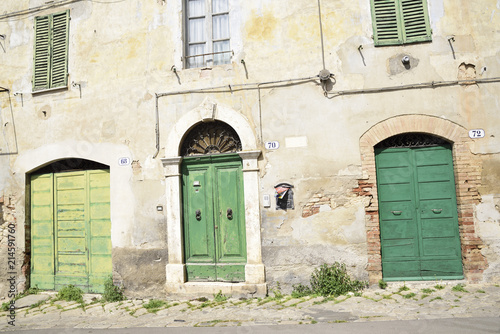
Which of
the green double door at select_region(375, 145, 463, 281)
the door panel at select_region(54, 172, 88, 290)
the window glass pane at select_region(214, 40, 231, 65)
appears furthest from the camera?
the door panel at select_region(54, 172, 88, 290)

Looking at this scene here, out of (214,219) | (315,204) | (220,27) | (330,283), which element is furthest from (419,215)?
(220,27)

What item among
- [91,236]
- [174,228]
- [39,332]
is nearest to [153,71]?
[174,228]

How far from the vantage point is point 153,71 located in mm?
6844

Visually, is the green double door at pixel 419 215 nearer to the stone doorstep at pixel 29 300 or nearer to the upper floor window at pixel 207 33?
the upper floor window at pixel 207 33

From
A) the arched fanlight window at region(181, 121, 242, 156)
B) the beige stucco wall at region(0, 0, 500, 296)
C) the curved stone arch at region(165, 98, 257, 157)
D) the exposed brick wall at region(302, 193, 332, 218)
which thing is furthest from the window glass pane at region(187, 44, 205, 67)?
the exposed brick wall at region(302, 193, 332, 218)

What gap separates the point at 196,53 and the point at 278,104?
1.91 meters

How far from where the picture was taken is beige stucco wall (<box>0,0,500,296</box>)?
5992mm

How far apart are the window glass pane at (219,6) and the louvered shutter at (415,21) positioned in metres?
3.09

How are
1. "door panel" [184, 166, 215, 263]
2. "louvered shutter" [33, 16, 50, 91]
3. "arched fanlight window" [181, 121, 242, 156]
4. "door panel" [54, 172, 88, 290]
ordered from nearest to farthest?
"door panel" [184, 166, 215, 263] → "arched fanlight window" [181, 121, 242, 156] → "door panel" [54, 172, 88, 290] → "louvered shutter" [33, 16, 50, 91]

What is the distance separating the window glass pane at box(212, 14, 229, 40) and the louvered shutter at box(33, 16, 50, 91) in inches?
138

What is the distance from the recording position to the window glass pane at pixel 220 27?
22.3 ft

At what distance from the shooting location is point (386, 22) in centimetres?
623

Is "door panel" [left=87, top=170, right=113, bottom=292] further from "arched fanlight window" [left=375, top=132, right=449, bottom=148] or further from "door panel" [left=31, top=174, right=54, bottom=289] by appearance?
"arched fanlight window" [left=375, top=132, right=449, bottom=148]

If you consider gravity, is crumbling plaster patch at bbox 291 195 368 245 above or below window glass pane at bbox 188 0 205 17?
below
